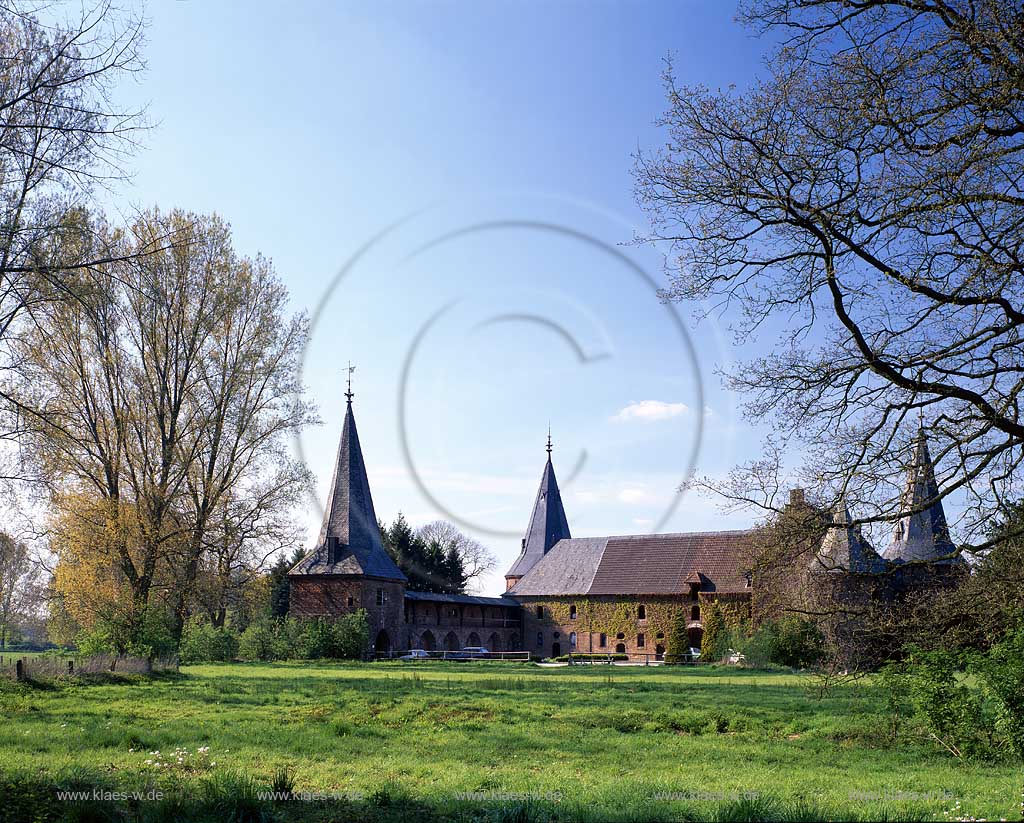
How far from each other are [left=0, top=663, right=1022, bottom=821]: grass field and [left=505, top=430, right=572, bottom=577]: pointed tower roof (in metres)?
47.1

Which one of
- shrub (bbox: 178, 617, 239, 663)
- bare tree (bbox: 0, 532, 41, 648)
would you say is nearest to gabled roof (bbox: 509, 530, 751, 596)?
shrub (bbox: 178, 617, 239, 663)

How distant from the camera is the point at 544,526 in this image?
6644 centimetres

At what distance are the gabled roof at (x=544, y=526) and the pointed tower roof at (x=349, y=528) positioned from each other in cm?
2095

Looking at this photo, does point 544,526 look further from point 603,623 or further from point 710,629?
point 710,629

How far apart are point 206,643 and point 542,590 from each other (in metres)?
25.6

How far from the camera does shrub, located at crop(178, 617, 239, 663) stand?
35.1 meters

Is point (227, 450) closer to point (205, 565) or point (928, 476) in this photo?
point (205, 565)

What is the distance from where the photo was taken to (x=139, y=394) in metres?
28.0

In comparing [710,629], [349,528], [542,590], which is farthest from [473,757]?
[542,590]

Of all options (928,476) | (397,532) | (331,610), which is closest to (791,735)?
(928,476)

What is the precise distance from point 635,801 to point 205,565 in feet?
86.4

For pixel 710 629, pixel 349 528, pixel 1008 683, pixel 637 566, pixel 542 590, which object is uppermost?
pixel 349 528

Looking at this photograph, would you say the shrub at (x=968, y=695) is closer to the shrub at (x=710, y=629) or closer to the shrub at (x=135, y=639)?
the shrub at (x=135, y=639)

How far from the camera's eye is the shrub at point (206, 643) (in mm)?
35062
